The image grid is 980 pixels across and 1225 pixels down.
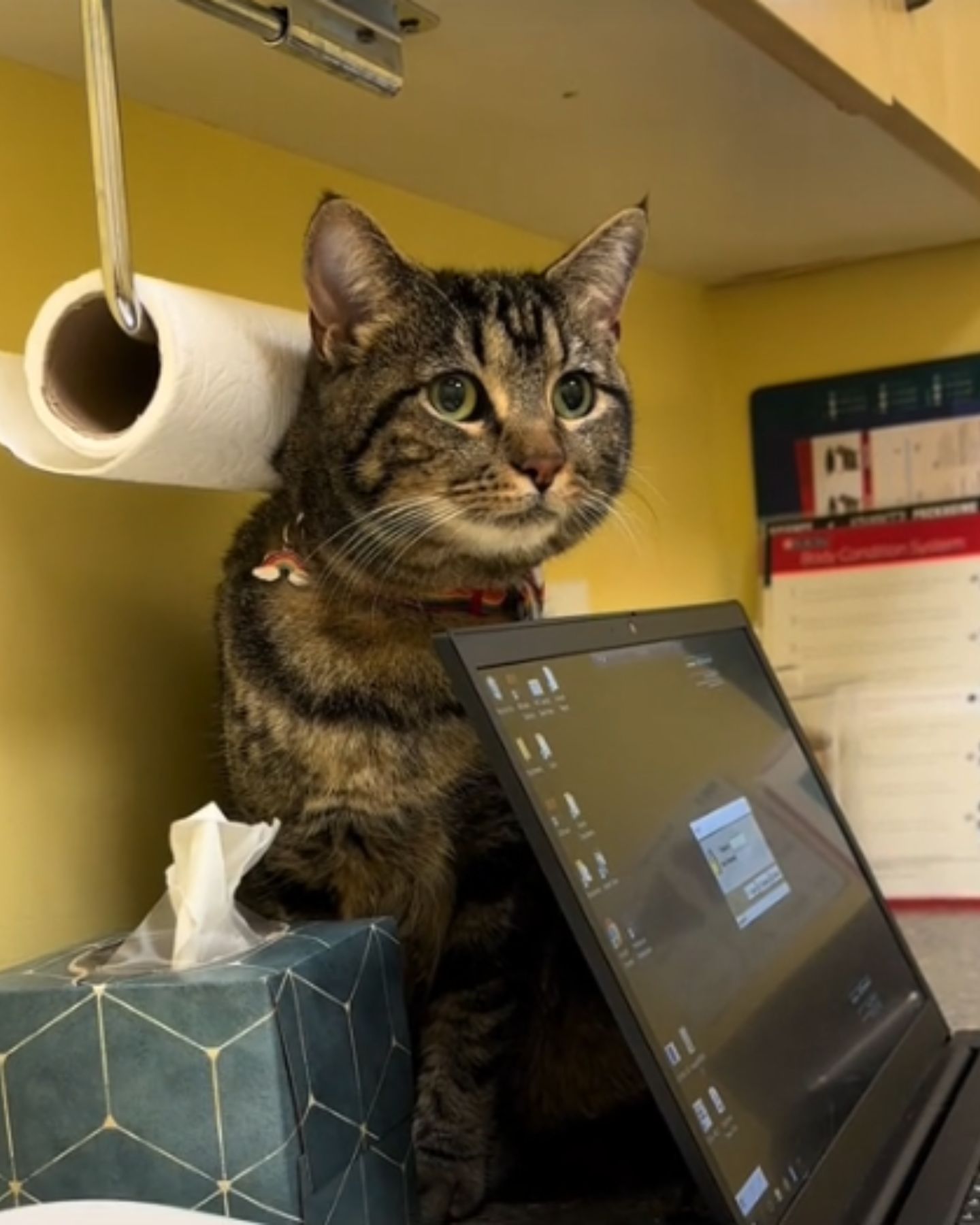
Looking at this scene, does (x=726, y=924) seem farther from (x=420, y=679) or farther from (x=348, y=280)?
(x=348, y=280)

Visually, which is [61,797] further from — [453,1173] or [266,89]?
[266,89]

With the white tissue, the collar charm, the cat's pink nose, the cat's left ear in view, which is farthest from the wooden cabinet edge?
the white tissue

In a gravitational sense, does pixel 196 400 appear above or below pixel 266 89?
below

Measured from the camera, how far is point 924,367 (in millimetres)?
1544

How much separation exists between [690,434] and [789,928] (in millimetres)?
866

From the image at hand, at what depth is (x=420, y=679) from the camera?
0.80 m

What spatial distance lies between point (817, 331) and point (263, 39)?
3.24ft

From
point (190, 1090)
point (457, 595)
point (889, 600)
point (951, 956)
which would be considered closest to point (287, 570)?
→ point (457, 595)

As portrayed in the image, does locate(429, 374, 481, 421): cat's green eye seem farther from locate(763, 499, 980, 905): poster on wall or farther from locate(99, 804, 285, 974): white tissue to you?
locate(763, 499, 980, 905): poster on wall

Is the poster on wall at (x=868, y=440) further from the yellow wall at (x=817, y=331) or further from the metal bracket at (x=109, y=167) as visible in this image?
the metal bracket at (x=109, y=167)

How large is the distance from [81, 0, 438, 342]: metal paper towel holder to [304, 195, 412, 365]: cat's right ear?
0.08 metres

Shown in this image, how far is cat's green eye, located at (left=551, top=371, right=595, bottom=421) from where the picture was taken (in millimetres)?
864

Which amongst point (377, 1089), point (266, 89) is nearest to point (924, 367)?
point (266, 89)

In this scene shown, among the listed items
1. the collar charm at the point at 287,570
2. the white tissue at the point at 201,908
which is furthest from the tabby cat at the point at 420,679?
the white tissue at the point at 201,908
